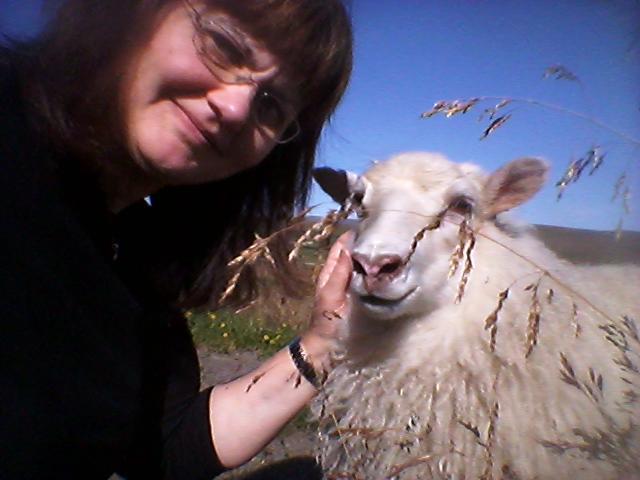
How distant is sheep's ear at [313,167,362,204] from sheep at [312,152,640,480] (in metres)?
0.08

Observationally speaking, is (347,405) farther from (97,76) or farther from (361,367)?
(97,76)

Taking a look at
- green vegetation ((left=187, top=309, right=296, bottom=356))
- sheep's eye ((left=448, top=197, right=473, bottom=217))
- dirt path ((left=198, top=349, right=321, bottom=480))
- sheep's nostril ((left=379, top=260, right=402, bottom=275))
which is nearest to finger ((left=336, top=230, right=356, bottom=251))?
sheep's nostril ((left=379, top=260, right=402, bottom=275))

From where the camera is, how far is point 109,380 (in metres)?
1.92

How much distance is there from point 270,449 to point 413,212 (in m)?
2.04

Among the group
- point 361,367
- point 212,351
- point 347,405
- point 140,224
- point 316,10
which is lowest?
point 212,351

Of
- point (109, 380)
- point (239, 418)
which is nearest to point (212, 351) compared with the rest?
point (239, 418)

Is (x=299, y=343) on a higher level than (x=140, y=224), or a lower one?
lower

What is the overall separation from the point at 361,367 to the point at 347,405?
0.47 feet

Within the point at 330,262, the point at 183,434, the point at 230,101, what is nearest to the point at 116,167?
the point at 230,101

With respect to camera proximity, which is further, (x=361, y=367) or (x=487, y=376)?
(x=361, y=367)

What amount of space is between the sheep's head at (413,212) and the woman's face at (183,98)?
0.42 m

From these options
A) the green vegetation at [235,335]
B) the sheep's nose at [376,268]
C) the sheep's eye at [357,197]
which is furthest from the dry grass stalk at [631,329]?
the green vegetation at [235,335]

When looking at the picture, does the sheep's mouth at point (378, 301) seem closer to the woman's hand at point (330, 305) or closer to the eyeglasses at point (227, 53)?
A: the woman's hand at point (330, 305)

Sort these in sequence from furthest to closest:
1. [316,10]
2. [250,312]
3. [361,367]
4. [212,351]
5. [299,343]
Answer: [212,351], [250,312], [361,367], [299,343], [316,10]
